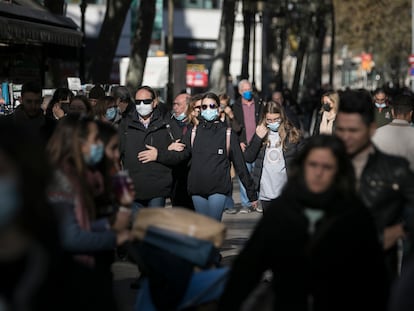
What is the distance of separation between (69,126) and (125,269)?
18.3 ft

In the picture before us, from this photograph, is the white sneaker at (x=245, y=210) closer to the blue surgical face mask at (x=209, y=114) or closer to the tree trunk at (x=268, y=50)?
the blue surgical face mask at (x=209, y=114)

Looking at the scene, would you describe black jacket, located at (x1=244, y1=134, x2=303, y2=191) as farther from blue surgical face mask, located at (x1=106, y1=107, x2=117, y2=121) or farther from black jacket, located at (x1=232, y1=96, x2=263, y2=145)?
black jacket, located at (x1=232, y1=96, x2=263, y2=145)

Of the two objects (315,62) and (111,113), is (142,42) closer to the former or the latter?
(111,113)

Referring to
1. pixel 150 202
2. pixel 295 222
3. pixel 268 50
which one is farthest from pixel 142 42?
pixel 268 50

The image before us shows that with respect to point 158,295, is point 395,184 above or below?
above

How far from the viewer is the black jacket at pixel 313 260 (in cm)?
537

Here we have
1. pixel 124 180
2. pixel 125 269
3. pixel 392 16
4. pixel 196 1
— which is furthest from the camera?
pixel 196 1

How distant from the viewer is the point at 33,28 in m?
16.8

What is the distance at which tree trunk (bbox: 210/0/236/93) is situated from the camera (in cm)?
3747

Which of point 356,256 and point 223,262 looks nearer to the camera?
point 356,256

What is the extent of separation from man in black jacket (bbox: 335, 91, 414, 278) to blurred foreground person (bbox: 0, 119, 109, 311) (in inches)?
108

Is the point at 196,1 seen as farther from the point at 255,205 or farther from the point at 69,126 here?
the point at 69,126

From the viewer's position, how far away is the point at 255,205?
1180 centimetres

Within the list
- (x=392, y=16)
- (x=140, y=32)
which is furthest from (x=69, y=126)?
(x=392, y=16)
